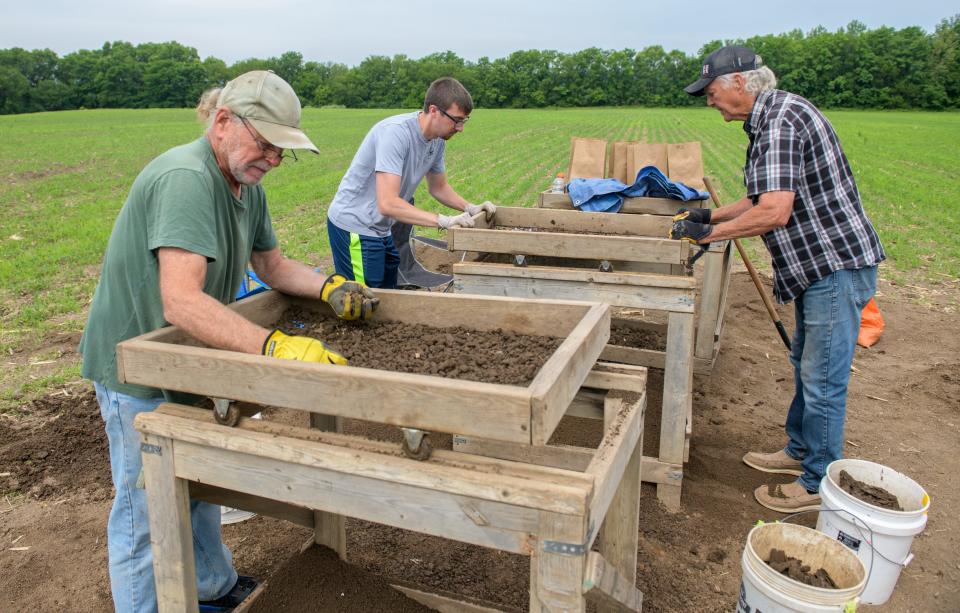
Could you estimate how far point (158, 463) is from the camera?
2.13 meters

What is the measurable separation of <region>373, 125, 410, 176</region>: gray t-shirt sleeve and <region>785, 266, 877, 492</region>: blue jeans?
94.7 inches

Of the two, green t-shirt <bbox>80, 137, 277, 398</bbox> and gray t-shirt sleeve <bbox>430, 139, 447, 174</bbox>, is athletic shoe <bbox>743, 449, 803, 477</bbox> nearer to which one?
gray t-shirt sleeve <bbox>430, 139, 447, 174</bbox>

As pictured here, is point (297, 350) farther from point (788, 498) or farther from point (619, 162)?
point (619, 162)

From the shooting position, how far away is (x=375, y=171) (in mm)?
4355

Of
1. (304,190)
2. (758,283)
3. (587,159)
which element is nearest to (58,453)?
(758,283)

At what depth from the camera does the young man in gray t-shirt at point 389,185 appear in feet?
13.8

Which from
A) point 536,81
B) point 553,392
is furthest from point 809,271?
point 536,81

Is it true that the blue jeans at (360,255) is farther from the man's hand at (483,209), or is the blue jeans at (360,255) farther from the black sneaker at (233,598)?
the black sneaker at (233,598)

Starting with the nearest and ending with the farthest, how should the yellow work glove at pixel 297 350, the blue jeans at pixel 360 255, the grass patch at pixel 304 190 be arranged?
the yellow work glove at pixel 297 350
the blue jeans at pixel 360 255
the grass patch at pixel 304 190

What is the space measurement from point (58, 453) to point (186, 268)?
2.70 metres

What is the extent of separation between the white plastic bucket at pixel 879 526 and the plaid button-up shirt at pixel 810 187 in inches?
40.0

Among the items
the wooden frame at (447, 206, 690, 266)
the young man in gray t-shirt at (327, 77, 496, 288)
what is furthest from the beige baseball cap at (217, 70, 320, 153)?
the young man in gray t-shirt at (327, 77, 496, 288)

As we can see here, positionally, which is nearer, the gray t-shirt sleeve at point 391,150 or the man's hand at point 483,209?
the gray t-shirt sleeve at point 391,150

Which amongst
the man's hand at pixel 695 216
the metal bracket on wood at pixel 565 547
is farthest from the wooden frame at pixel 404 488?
the man's hand at pixel 695 216
